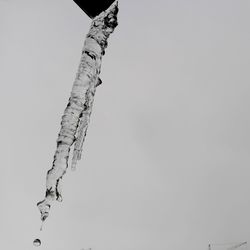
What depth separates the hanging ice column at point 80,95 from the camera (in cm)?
426

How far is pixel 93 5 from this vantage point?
397 centimetres

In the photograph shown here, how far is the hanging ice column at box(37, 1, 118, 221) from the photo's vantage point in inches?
168

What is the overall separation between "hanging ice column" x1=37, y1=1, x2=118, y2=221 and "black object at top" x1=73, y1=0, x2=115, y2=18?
115mm

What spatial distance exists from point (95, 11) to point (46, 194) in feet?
7.49

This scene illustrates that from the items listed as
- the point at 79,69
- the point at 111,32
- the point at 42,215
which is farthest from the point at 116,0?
the point at 42,215

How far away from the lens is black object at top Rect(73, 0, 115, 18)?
3.93 meters

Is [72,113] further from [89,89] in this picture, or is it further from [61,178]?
[61,178]

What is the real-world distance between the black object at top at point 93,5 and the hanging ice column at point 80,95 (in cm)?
11

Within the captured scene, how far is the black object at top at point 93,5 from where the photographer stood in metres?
3.93

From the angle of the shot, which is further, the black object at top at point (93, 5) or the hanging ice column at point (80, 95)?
the hanging ice column at point (80, 95)

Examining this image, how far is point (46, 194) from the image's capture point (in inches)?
167

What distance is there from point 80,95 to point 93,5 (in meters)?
1.22

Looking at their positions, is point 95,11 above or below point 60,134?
above

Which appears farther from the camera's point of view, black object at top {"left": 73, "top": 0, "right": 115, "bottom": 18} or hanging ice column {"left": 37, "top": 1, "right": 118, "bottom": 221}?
hanging ice column {"left": 37, "top": 1, "right": 118, "bottom": 221}
